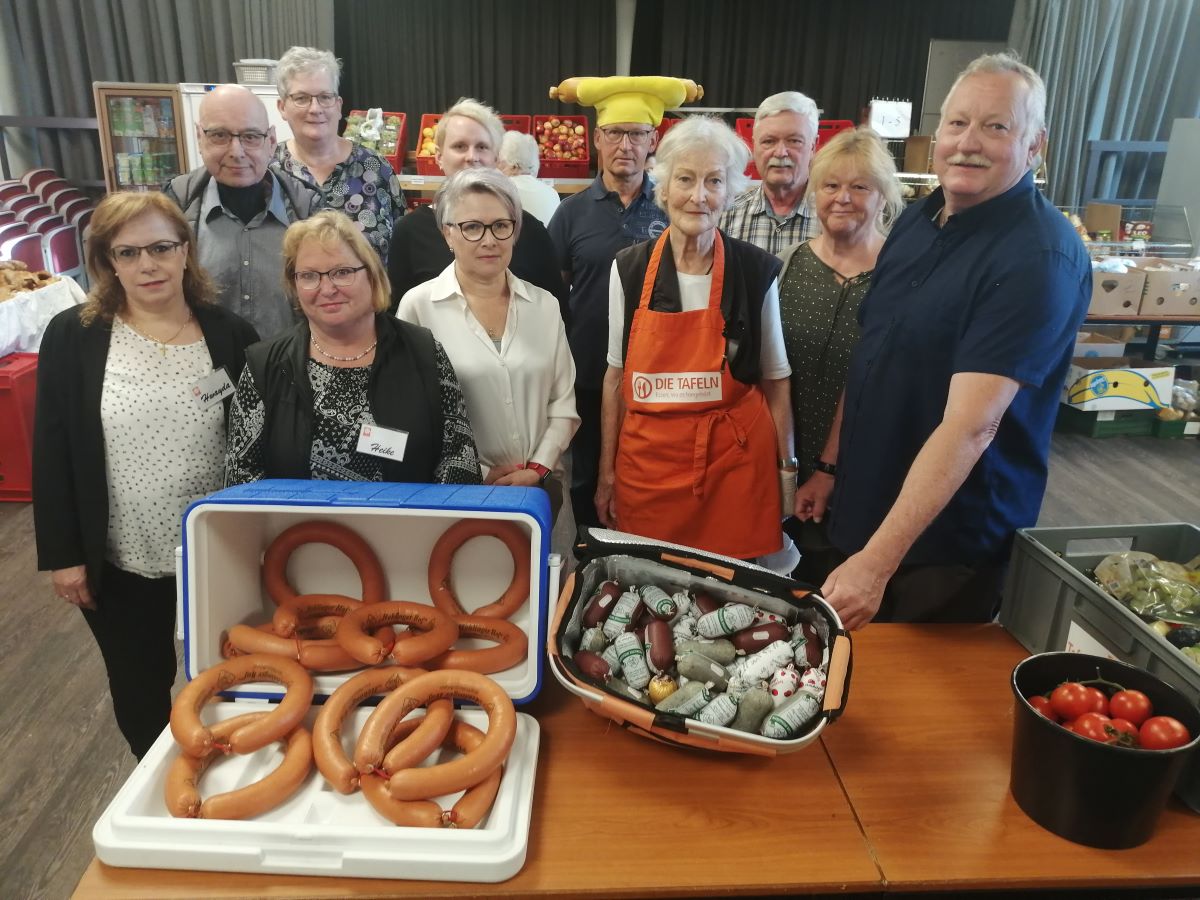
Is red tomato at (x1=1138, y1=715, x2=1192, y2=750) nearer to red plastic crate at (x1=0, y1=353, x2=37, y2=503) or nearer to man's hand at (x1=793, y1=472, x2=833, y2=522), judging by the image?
man's hand at (x1=793, y1=472, x2=833, y2=522)

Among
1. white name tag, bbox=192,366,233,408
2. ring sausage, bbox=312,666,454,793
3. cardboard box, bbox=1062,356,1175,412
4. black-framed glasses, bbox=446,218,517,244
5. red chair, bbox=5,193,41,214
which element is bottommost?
cardboard box, bbox=1062,356,1175,412

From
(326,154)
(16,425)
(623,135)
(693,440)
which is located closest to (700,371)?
(693,440)

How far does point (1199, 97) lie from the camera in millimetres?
7336

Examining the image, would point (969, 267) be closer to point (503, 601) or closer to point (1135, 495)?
point (503, 601)

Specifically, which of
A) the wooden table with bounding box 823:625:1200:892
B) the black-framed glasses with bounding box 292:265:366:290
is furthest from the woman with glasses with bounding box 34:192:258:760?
the wooden table with bounding box 823:625:1200:892

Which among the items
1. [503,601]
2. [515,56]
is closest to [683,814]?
[503,601]

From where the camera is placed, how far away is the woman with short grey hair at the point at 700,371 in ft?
6.79

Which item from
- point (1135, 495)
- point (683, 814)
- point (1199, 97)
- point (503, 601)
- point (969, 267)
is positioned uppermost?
point (1199, 97)

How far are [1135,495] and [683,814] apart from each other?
14.5 feet

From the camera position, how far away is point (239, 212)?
91.1 inches

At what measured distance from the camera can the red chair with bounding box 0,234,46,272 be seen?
5.24m

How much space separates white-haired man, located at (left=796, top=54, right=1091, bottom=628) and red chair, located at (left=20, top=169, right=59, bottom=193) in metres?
7.11

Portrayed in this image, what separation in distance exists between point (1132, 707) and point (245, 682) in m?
1.29

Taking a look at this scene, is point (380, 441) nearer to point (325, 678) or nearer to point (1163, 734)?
point (325, 678)
